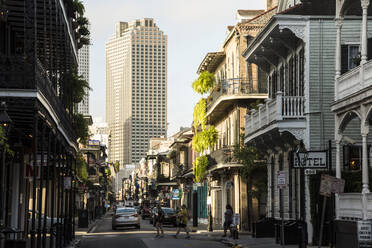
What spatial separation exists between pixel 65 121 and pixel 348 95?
9.73 metres

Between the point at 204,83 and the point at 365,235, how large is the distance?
1285 inches

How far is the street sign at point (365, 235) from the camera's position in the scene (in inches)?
666

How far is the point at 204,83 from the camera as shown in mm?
49188

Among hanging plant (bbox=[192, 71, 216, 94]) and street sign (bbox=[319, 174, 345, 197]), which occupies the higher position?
hanging plant (bbox=[192, 71, 216, 94])

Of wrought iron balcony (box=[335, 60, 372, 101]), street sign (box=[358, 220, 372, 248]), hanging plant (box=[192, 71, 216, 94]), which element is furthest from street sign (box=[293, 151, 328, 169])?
hanging plant (box=[192, 71, 216, 94])

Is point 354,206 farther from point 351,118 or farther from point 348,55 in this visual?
point 348,55

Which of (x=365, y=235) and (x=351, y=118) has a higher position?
(x=351, y=118)

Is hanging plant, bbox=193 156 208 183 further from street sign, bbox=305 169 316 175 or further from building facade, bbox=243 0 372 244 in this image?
street sign, bbox=305 169 316 175

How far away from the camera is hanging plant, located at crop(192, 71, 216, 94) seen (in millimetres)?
48875

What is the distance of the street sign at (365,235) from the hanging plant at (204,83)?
32.2 meters

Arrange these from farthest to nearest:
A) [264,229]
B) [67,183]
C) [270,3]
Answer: [270,3]
[264,229]
[67,183]

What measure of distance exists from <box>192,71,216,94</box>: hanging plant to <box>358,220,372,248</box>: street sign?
3216cm

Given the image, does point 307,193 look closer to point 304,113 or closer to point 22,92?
point 304,113

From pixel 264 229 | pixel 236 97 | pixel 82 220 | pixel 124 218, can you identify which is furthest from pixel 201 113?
pixel 264 229
